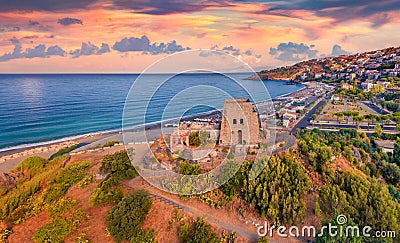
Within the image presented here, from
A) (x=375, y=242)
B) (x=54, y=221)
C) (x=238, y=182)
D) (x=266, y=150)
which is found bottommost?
(x=375, y=242)

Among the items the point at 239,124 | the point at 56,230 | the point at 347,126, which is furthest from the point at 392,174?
the point at 56,230

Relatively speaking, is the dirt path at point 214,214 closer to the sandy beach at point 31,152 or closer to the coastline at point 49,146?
the sandy beach at point 31,152

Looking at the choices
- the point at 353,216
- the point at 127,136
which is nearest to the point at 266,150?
the point at 353,216

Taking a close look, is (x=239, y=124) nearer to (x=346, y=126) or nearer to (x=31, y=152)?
(x=31, y=152)

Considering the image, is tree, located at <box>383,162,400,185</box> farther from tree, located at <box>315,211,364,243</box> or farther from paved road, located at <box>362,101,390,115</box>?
paved road, located at <box>362,101,390,115</box>

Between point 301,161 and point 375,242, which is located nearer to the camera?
point 375,242

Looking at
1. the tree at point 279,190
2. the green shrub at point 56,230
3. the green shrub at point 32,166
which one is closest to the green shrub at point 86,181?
the green shrub at point 56,230

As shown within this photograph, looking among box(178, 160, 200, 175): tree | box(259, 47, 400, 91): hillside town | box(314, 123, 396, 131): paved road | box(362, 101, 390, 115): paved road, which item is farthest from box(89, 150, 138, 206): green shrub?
box(259, 47, 400, 91): hillside town

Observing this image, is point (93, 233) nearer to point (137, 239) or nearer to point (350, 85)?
point (137, 239)
